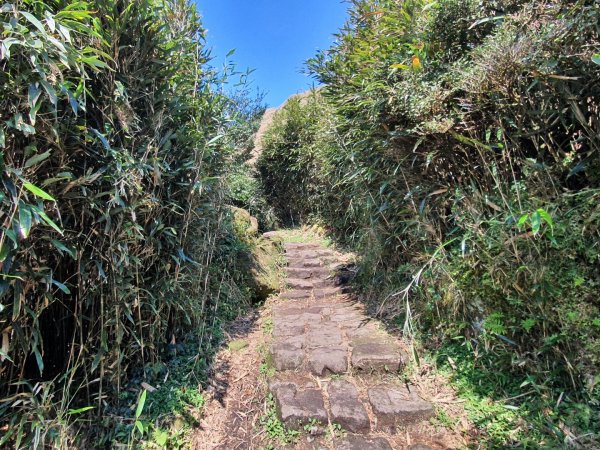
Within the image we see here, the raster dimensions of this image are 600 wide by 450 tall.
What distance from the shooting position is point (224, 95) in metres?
2.56

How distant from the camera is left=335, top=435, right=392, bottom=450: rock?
1573mm

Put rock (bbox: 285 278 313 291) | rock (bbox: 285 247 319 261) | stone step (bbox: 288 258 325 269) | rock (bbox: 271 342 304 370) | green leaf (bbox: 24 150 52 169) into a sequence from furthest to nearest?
rock (bbox: 285 247 319 261) < stone step (bbox: 288 258 325 269) < rock (bbox: 285 278 313 291) < rock (bbox: 271 342 304 370) < green leaf (bbox: 24 150 52 169)

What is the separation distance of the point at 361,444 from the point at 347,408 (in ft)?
0.65

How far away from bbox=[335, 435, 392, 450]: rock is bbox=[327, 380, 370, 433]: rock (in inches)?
2.1

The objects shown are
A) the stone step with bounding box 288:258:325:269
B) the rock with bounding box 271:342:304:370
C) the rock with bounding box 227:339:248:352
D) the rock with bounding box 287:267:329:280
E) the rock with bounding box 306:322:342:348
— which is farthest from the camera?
the stone step with bounding box 288:258:325:269

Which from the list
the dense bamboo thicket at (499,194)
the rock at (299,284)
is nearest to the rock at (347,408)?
the dense bamboo thicket at (499,194)

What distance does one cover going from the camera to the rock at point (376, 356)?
205 cm

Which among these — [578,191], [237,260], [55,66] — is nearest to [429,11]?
[578,191]

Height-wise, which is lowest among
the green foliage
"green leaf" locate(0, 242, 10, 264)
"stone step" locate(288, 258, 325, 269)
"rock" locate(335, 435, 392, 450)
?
"rock" locate(335, 435, 392, 450)

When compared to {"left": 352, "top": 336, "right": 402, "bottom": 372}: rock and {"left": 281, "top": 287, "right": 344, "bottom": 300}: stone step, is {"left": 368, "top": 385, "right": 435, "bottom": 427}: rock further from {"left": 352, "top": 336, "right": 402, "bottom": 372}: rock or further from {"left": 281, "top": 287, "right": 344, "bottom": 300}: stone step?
{"left": 281, "top": 287, "right": 344, "bottom": 300}: stone step

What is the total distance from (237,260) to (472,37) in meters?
2.72

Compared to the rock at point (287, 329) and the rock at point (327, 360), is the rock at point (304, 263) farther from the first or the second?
the rock at point (327, 360)

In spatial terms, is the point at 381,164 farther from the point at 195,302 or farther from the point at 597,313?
the point at 195,302

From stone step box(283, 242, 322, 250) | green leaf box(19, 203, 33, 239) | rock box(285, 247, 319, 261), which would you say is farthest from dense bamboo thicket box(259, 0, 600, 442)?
stone step box(283, 242, 322, 250)
